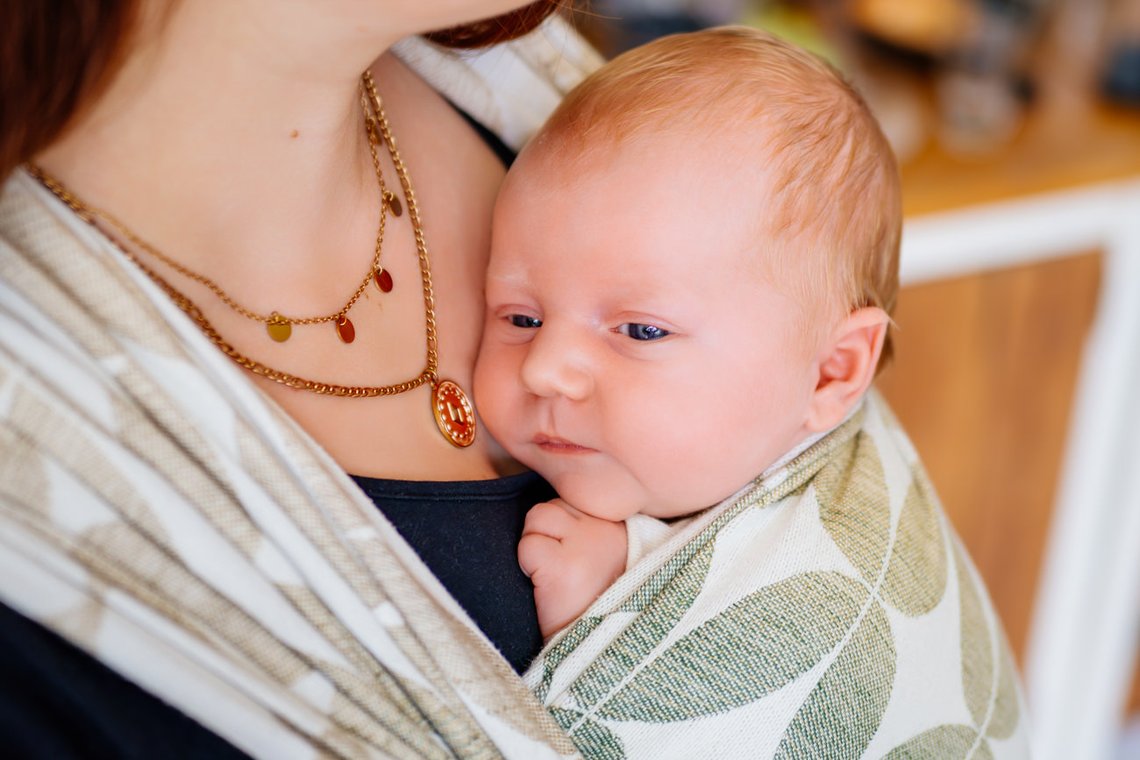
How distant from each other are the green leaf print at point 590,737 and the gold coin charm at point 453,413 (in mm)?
217

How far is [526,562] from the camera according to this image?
2.67 feet

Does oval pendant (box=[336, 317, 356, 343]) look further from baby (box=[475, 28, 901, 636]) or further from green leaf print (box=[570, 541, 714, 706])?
green leaf print (box=[570, 541, 714, 706])

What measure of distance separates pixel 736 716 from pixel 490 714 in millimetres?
171

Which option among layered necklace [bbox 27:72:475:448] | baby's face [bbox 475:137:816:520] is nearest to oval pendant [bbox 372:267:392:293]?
layered necklace [bbox 27:72:475:448]

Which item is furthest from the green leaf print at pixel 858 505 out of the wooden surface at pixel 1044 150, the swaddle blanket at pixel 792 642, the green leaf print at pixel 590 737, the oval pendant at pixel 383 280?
the wooden surface at pixel 1044 150

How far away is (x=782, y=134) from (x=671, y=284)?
0.49 feet

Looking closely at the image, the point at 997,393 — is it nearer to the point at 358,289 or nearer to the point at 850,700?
→ the point at 850,700

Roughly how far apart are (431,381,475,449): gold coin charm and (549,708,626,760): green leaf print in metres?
0.22

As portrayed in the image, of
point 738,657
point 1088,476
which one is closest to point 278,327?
point 738,657

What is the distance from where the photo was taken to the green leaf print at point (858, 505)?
84 cm

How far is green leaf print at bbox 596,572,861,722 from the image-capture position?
2.50 ft

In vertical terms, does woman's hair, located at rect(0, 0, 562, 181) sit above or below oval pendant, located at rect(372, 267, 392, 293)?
above

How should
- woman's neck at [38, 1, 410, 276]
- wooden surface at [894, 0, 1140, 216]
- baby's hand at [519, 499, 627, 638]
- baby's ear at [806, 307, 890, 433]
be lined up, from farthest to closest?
1. wooden surface at [894, 0, 1140, 216]
2. baby's ear at [806, 307, 890, 433]
3. baby's hand at [519, 499, 627, 638]
4. woman's neck at [38, 1, 410, 276]

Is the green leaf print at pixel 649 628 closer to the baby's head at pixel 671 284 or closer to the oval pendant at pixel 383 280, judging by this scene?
the baby's head at pixel 671 284
